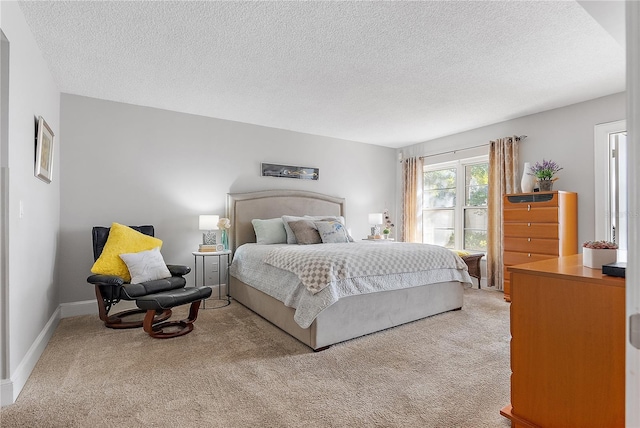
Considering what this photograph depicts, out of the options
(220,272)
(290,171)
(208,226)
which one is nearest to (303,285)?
(208,226)

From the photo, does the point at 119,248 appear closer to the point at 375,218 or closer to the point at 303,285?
the point at 303,285

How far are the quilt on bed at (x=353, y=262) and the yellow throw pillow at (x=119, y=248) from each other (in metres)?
1.36

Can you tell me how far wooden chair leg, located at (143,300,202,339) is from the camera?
2.93m

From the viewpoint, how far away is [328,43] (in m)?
2.67

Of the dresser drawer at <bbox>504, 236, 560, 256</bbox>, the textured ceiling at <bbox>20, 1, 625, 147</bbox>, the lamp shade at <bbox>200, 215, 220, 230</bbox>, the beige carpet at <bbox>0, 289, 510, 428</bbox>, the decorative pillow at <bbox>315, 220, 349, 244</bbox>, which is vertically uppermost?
the textured ceiling at <bbox>20, 1, 625, 147</bbox>

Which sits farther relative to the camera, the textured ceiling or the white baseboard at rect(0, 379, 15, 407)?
the textured ceiling

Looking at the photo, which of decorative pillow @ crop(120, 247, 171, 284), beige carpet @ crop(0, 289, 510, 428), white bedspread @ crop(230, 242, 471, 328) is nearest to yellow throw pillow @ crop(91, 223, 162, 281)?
decorative pillow @ crop(120, 247, 171, 284)

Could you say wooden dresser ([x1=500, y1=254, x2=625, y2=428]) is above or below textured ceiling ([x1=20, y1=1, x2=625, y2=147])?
below

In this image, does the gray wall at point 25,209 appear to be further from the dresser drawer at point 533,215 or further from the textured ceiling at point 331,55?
the dresser drawer at point 533,215

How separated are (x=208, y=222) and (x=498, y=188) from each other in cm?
404

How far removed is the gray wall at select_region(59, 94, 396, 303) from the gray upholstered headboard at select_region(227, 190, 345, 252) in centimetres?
14

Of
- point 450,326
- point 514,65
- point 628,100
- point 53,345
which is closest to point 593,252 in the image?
point 628,100

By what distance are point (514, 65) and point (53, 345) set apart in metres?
4.69

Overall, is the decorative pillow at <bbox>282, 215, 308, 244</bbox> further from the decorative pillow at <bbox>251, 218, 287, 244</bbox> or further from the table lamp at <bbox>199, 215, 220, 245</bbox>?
the table lamp at <bbox>199, 215, 220, 245</bbox>
